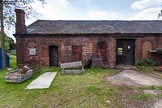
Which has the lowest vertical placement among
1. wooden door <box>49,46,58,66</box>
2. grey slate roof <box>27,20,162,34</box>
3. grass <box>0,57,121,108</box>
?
grass <box>0,57,121,108</box>

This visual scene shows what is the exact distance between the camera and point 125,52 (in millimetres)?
16875

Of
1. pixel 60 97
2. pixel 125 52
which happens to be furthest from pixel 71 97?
pixel 125 52

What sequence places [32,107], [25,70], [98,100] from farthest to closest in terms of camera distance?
1. [25,70]
2. [98,100]
3. [32,107]

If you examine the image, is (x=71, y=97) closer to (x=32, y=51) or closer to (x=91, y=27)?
(x=32, y=51)

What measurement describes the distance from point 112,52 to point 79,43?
10.1 ft

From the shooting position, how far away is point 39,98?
7.29m

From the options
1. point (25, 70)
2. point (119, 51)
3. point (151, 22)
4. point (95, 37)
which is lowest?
point (25, 70)

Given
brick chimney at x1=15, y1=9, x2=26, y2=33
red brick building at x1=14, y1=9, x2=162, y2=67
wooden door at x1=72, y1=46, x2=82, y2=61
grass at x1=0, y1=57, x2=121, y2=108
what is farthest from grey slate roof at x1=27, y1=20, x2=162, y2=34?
grass at x1=0, y1=57, x2=121, y2=108

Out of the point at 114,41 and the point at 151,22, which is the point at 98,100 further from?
the point at 151,22

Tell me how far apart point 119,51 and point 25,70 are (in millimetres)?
9105

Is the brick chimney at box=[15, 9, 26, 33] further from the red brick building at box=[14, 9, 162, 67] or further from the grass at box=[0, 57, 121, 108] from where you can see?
the grass at box=[0, 57, 121, 108]

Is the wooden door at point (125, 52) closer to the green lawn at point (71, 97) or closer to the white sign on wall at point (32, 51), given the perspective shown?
the white sign on wall at point (32, 51)

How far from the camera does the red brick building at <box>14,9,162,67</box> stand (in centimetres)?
1599

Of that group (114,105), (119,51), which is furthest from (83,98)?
(119,51)
